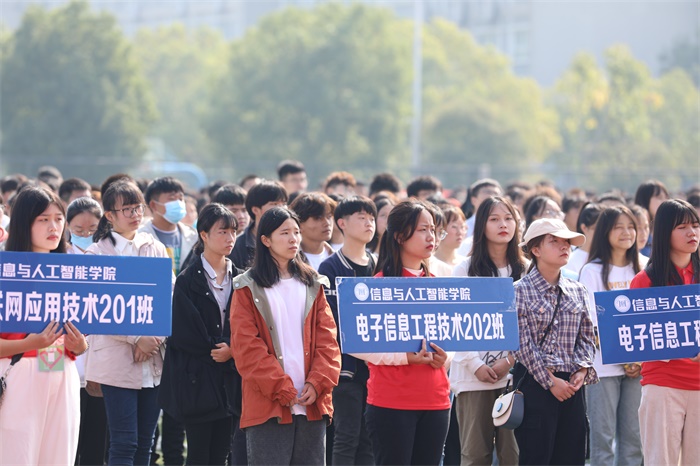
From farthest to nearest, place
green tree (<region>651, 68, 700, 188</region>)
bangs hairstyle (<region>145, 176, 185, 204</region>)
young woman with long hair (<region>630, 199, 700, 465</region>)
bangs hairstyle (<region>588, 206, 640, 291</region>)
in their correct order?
green tree (<region>651, 68, 700, 188</region>), bangs hairstyle (<region>145, 176, 185, 204</region>), bangs hairstyle (<region>588, 206, 640, 291</region>), young woman with long hair (<region>630, 199, 700, 465</region>)

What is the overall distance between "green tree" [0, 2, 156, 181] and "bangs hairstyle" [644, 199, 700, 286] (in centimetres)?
2864

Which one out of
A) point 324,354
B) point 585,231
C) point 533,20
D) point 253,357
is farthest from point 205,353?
point 533,20

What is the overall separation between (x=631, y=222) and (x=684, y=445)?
175 cm

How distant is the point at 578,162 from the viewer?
44.2m

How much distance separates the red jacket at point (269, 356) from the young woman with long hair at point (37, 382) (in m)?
0.80

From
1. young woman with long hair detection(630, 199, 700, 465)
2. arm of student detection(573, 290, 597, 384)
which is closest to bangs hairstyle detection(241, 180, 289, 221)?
arm of student detection(573, 290, 597, 384)

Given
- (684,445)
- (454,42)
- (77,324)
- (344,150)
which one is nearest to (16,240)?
(77,324)

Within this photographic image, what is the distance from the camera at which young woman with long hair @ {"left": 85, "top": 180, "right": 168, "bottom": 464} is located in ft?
20.4

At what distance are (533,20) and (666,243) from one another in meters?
68.2

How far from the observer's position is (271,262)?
5.57 meters

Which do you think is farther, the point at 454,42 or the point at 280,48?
the point at 454,42

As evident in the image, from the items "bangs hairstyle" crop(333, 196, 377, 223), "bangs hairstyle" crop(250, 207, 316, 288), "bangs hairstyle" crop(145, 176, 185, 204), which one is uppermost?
"bangs hairstyle" crop(145, 176, 185, 204)

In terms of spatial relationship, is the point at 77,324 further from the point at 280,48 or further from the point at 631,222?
the point at 280,48

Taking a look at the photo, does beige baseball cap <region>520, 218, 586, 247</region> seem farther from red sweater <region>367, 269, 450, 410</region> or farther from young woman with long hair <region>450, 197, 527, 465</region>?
red sweater <region>367, 269, 450, 410</region>
